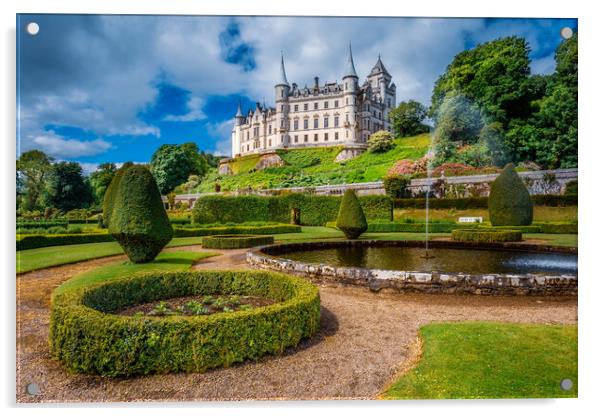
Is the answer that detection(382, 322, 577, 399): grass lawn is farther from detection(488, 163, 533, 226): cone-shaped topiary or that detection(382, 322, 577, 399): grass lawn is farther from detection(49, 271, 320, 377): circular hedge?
detection(488, 163, 533, 226): cone-shaped topiary

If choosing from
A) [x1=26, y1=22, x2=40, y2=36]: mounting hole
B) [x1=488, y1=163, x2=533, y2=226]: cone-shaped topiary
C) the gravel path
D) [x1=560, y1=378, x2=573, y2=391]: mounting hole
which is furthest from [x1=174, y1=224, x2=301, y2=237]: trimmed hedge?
[x1=560, y1=378, x2=573, y2=391]: mounting hole

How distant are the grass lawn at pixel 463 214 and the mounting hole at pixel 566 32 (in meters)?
2.27

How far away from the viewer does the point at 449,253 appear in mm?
9492

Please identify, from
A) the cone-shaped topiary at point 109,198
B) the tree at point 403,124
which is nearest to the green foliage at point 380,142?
the tree at point 403,124

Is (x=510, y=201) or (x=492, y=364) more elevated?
(x=510, y=201)

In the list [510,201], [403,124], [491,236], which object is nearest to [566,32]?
[491,236]

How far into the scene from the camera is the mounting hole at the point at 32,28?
3914 mm

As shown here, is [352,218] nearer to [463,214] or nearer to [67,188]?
[463,214]

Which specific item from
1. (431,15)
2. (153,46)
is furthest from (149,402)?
(431,15)

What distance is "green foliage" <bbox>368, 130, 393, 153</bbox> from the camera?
93.6 ft

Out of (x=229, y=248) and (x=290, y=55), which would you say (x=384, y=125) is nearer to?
(x=229, y=248)

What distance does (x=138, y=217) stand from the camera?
21.2 feet

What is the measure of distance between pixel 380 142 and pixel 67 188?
25.7 meters

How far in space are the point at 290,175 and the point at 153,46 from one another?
75.4ft
